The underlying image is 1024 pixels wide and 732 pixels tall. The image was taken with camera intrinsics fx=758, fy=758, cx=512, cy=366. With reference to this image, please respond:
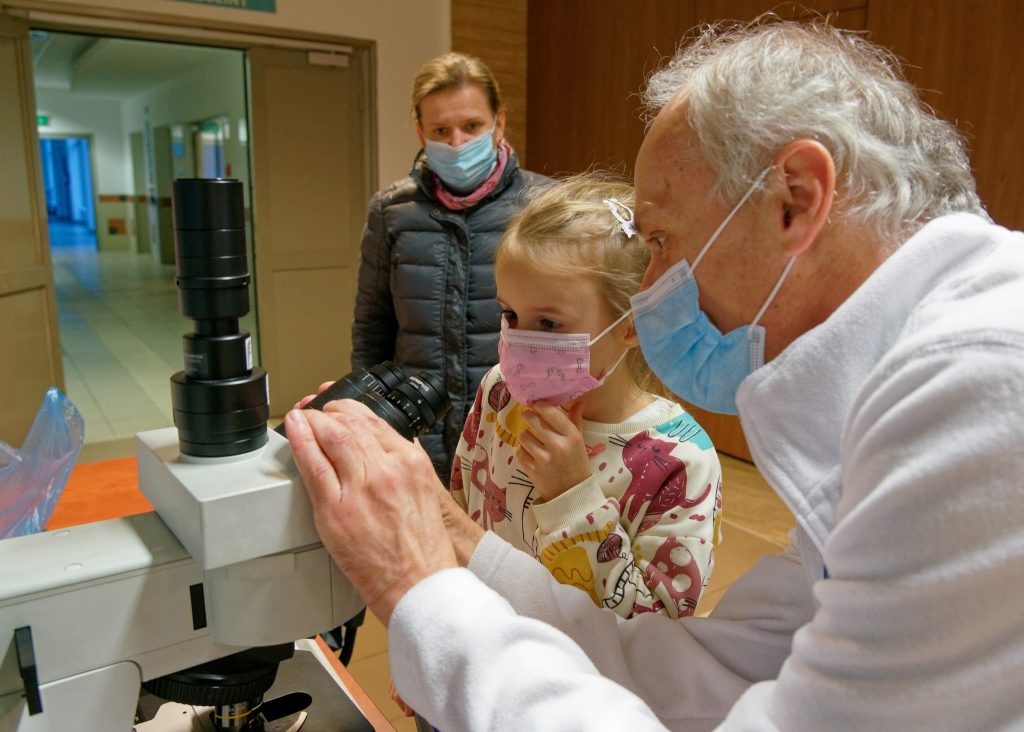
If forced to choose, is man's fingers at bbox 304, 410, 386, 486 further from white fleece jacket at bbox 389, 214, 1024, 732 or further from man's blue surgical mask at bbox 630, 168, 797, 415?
man's blue surgical mask at bbox 630, 168, 797, 415

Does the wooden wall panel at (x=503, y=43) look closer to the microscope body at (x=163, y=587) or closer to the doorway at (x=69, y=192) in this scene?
the microscope body at (x=163, y=587)

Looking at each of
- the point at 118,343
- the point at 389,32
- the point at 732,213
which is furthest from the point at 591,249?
the point at 118,343

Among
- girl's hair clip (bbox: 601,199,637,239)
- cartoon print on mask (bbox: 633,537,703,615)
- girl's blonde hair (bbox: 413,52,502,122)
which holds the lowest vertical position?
cartoon print on mask (bbox: 633,537,703,615)

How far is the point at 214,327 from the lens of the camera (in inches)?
27.1

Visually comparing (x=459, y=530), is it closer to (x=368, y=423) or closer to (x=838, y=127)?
(x=368, y=423)

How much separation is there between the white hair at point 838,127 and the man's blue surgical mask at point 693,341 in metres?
0.05

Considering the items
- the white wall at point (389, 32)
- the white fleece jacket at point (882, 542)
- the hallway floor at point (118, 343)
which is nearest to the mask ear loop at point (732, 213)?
the white fleece jacket at point (882, 542)

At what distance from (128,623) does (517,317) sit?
0.80 meters

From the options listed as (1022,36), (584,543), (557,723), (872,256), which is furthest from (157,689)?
(1022,36)

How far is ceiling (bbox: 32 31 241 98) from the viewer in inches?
320

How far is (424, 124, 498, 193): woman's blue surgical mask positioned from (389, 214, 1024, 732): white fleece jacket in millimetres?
A: 1684

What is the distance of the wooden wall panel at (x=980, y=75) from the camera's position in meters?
2.84

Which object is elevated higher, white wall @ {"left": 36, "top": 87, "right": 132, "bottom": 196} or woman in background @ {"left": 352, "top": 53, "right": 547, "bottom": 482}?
white wall @ {"left": 36, "top": 87, "right": 132, "bottom": 196}

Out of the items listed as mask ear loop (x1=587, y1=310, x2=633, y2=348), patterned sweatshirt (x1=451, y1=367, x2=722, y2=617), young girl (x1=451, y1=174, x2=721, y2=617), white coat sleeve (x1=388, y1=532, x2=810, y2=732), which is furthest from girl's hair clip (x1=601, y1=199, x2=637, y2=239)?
white coat sleeve (x1=388, y1=532, x2=810, y2=732)
